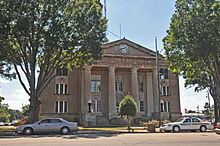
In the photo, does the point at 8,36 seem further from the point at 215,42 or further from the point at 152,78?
the point at 152,78

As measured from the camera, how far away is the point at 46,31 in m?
20.8

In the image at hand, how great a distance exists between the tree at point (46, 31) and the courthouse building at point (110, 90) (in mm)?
13451

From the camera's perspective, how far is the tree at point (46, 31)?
782 inches

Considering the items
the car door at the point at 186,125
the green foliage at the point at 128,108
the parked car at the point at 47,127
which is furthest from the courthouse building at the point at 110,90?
the parked car at the point at 47,127

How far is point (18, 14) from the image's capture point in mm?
19781

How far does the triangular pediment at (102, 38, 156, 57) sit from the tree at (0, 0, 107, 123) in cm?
1428

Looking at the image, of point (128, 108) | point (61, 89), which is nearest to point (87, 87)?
point (61, 89)

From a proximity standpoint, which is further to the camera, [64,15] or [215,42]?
[64,15]

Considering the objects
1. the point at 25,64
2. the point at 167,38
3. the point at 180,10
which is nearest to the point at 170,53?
the point at 167,38

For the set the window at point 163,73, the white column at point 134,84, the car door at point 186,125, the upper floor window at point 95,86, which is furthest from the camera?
the window at point 163,73

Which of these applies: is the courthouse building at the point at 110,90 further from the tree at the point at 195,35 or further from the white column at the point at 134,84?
the tree at the point at 195,35

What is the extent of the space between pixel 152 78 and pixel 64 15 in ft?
77.5

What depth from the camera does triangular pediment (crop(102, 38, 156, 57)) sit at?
127 feet

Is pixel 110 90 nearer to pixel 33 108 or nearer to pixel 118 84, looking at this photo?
pixel 118 84
